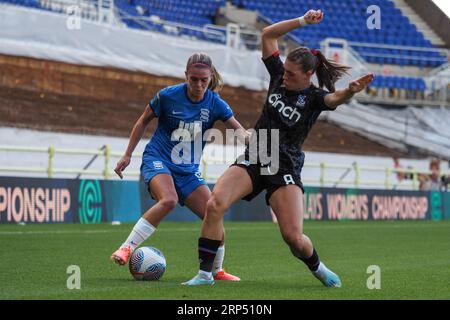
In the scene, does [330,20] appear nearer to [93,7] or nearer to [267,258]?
[93,7]

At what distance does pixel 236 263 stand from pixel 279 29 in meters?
3.77

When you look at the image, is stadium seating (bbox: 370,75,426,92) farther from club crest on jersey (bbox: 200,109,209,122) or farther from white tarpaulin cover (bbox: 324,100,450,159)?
club crest on jersey (bbox: 200,109,209,122)

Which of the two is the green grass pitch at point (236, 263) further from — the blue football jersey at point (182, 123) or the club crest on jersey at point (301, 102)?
Result: the club crest on jersey at point (301, 102)

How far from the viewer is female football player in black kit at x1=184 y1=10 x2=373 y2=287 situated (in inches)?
348

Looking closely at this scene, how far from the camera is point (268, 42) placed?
9125 mm

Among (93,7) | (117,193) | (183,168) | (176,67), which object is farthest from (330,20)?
(183,168)

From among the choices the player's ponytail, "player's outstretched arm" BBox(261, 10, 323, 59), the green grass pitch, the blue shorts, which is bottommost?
the green grass pitch

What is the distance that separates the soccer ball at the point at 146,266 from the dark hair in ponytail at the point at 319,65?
7.20 ft

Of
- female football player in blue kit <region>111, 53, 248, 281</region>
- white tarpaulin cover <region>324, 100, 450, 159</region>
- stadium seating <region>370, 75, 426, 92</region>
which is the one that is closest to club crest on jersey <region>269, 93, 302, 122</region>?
female football player in blue kit <region>111, 53, 248, 281</region>

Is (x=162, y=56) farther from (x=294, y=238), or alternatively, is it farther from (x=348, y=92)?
(x=348, y=92)

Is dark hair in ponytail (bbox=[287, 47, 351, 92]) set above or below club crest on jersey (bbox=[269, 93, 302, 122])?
above

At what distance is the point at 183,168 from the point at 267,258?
3.04 metres

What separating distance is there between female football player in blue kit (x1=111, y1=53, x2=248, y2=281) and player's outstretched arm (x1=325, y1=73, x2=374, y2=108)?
4.24 ft

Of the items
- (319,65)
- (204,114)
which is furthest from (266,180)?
(204,114)
